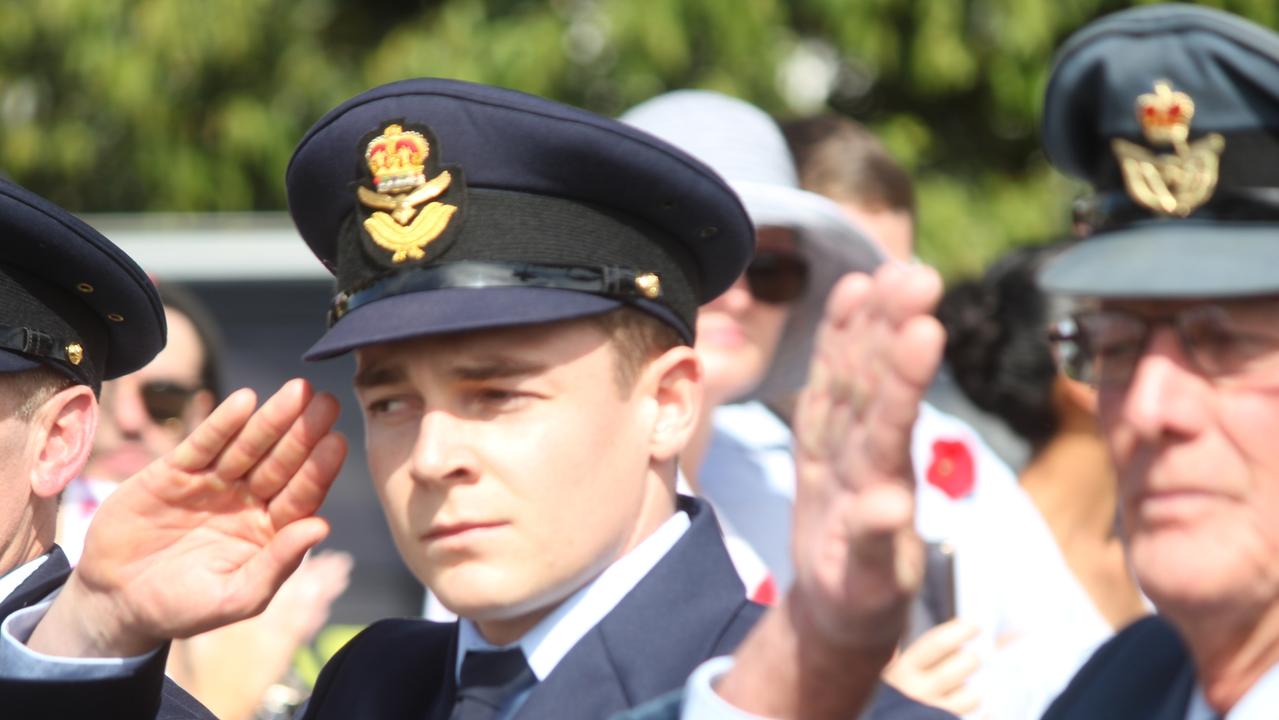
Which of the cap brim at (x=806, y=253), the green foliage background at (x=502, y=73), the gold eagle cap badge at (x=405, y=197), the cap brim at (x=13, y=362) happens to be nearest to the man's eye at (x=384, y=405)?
the gold eagle cap badge at (x=405, y=197)

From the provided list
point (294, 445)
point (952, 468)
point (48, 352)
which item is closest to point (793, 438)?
point (294, 445)

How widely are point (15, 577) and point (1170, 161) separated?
2.17 m

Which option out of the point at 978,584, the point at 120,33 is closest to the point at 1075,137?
the point at 978,584

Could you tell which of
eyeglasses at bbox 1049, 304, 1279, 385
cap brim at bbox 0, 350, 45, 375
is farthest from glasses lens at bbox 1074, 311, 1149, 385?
cap brim at bbox 0, 350, 45, 375

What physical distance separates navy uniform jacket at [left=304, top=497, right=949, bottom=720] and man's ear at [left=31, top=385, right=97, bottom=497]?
77cm

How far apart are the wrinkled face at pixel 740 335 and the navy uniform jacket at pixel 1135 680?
182 centimetres

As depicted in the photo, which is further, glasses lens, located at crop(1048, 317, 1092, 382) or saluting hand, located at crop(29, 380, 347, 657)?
saluting hand, located at crop(29, 380, 347, 657)

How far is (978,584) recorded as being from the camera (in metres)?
4.62

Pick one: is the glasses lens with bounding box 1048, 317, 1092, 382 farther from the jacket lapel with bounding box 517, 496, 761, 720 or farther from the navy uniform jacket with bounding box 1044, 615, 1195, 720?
the jacket lapel with bounding box 517, 496, 761, 720

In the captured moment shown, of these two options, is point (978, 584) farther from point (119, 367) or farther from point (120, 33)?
point (120, 33)

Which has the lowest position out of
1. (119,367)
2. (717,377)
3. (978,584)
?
(978,584)

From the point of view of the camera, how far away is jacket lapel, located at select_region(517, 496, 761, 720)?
101 inches

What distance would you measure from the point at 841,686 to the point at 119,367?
6.88 feet

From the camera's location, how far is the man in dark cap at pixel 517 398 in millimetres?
2607
